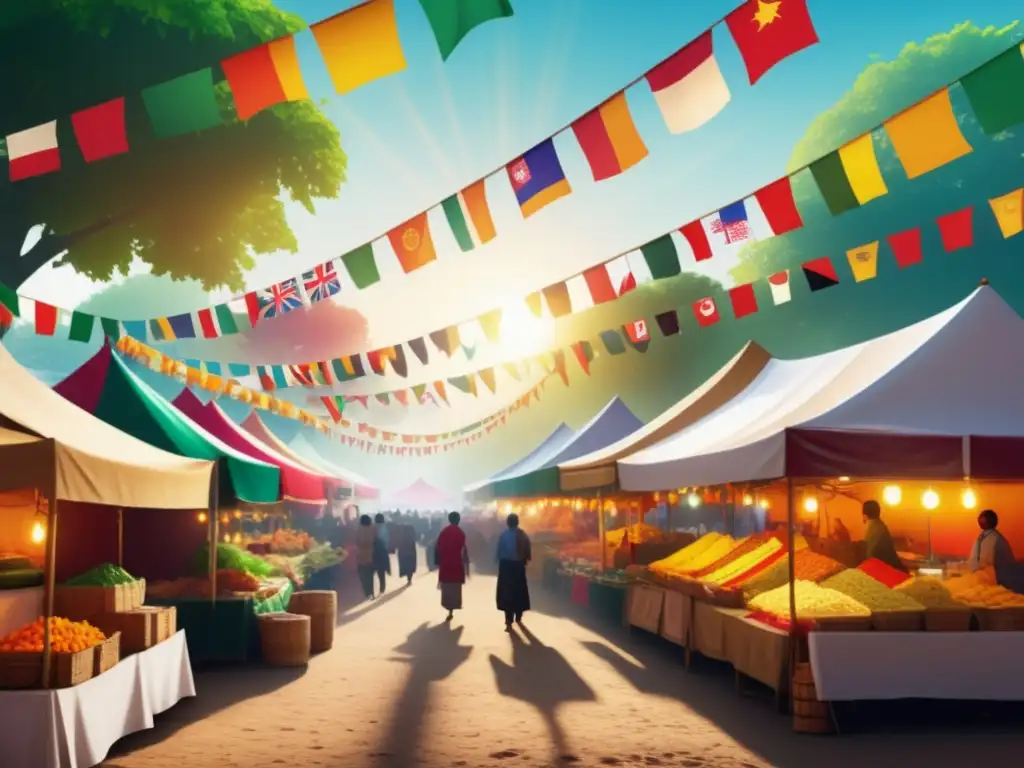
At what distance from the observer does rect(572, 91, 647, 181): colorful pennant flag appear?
10531 mm

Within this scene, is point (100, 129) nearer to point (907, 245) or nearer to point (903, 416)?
point (903, 416)

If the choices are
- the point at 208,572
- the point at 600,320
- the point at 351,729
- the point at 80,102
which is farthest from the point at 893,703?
the point at 600,320

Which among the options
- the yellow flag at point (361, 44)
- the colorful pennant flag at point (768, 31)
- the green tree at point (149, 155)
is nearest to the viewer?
the yellow flag at point (361, 44)

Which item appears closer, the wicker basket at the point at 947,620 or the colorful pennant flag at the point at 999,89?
the colorful pennant flag at the point at 999,89

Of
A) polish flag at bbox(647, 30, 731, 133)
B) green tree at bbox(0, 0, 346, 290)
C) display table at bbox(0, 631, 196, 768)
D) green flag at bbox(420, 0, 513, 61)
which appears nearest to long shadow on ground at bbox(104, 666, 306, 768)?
display table at bbox(0, 631, 196, 768)

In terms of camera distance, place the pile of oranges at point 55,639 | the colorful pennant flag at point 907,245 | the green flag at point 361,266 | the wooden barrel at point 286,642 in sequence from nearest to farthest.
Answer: the pile of oranges at point 55,639 < the wooden barrel at point 286,642 < the green flag at point 361,266 < the colorful pennant flag at point 907,245

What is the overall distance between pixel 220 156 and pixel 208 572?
50.8ft

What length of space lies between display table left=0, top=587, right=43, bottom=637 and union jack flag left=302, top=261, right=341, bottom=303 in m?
7.33

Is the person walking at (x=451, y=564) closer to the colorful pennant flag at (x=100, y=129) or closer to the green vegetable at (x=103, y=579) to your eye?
the green vegetable at (x=103, y=579)

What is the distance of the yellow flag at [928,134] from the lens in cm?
1023

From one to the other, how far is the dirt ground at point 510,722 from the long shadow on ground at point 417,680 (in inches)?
0.9

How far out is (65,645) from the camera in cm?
805

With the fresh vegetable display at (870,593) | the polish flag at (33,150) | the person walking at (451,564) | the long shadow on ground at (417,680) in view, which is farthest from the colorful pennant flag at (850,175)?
the person walking at (451,564)

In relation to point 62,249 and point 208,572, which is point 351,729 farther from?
point 62,249
